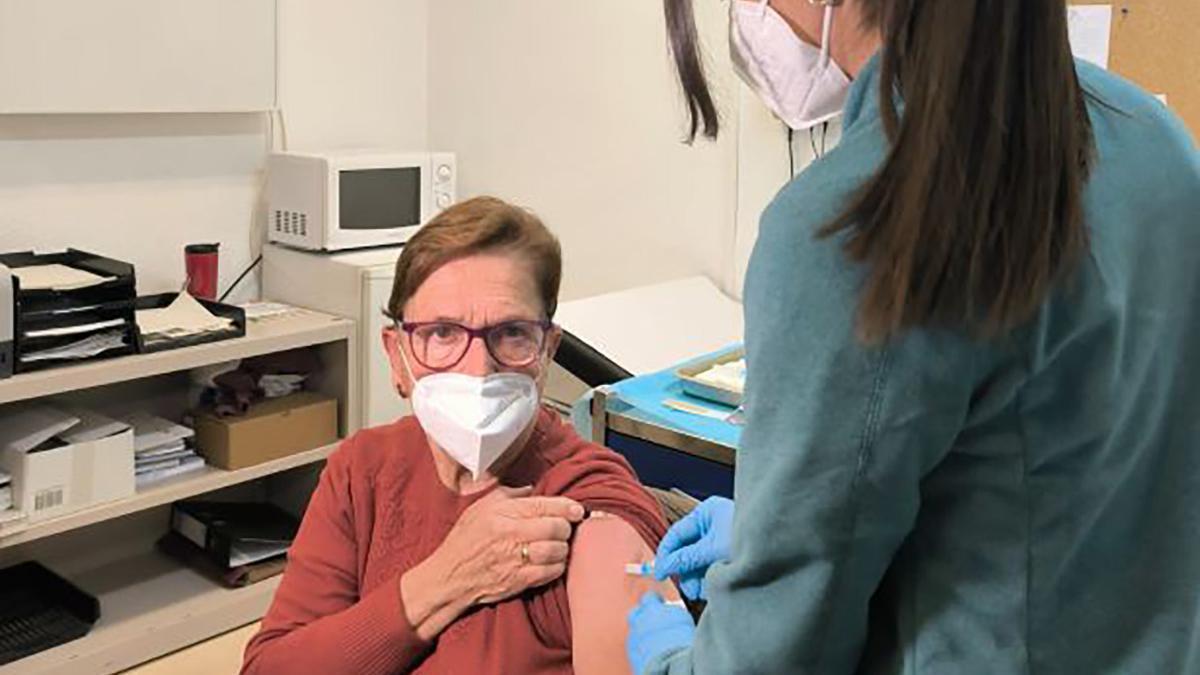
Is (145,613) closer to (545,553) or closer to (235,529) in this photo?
(235,529)

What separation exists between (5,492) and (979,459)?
8.31ft

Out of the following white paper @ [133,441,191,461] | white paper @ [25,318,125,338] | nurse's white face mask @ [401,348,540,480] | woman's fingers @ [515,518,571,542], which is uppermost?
nurse's white face mask @ [401,348,540,480]

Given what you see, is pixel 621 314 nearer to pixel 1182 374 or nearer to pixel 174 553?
pixel 174 553

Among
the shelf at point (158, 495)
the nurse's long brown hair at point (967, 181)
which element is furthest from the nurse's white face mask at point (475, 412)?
the shelf at point (158, 495)

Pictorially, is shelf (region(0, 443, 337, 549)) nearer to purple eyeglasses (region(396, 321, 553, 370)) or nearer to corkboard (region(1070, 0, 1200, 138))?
purple eyeglasses (region(396, 321, 553, 370))

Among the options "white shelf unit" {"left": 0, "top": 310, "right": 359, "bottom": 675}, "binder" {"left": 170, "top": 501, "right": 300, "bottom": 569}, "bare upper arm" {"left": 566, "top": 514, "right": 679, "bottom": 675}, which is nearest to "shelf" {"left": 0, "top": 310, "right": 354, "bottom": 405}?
"white shelf unit" {"left": 0, "top": 310, "right": 359, "bottom": 675}

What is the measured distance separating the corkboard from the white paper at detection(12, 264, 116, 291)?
2294mm

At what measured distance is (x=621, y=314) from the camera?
287 cm

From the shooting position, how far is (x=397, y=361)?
1.56 metres

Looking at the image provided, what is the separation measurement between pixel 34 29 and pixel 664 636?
249cm

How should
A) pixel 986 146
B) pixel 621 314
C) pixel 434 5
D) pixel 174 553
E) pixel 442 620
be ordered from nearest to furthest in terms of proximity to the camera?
pixel 986 146
pixel 442 620
pixel 621 314
pixel 174 553
pixel 434 5

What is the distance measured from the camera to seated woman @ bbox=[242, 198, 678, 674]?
54.9 inches

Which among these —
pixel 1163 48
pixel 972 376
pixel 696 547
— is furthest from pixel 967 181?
pixel 1163 48

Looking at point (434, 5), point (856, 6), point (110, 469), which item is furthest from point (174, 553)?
point (856, 6)
